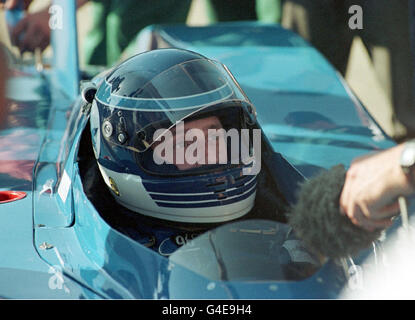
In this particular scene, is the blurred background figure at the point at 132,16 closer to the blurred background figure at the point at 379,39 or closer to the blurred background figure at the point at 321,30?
the blurred background figure at the point at 321,30

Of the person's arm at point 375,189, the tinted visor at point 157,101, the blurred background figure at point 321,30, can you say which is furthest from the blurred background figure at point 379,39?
the person's arm at point 375,189

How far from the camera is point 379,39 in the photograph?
285cm

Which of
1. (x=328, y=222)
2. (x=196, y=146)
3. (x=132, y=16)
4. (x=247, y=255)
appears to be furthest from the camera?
(x=132, y=16)

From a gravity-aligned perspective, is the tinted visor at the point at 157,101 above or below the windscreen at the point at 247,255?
above

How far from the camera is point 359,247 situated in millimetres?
1329

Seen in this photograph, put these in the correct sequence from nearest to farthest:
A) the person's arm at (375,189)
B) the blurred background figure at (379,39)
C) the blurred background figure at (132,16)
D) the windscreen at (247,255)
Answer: the person's arm at (375,189) → the windscreen at (247,255) → the blurred background figure at (379,39) → the blurred background figure at (132,16)

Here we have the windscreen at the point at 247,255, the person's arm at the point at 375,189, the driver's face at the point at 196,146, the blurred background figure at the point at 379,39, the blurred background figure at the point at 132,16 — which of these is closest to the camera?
the person's arm at the point at 375,189

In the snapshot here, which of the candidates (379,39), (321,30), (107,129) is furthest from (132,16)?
(107,129)

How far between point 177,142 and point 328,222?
1.43 feet

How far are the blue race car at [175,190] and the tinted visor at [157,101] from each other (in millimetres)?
84

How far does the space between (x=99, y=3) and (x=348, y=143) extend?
1.74 m

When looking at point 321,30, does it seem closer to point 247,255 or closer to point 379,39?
point 379,39

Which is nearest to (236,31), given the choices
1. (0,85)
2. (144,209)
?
(0,85)

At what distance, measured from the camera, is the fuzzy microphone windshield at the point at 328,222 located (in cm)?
130
